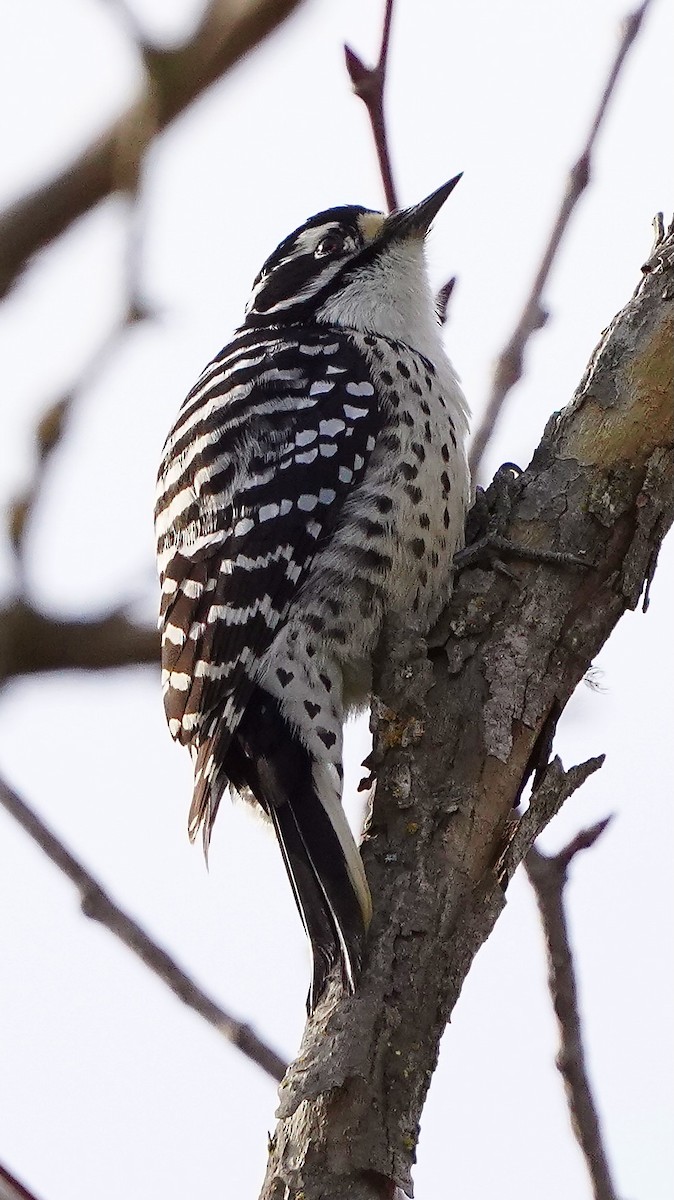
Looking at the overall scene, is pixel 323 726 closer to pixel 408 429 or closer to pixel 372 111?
pixel 408 429

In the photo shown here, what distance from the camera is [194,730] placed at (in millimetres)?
3674

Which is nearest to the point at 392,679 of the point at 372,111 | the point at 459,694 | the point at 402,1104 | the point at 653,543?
the point at 459,694

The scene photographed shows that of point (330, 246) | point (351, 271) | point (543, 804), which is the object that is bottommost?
point (543, 804)

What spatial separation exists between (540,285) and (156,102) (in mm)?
1298

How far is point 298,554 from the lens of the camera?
367 cm

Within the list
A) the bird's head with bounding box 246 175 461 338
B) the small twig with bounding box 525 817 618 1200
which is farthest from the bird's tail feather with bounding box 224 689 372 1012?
the bird's head with bounding box 246 175 461 338

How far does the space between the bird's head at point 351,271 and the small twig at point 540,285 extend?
1.18 meters

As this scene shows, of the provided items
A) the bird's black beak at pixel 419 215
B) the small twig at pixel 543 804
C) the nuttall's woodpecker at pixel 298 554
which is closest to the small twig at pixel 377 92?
the nuttall's woodpecker at pixel 298 554

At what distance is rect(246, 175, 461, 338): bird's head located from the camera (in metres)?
4.35

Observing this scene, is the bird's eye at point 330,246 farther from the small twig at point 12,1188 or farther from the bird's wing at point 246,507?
the small twig at point 12,1188

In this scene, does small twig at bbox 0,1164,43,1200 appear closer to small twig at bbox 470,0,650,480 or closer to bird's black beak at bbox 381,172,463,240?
small twig at bbox 470,0,650,480

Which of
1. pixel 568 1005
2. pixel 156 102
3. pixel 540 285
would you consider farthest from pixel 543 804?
pixel 156 102

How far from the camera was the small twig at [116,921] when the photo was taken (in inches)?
98.3

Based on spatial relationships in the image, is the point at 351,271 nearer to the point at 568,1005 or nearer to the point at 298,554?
the point at 298,554
